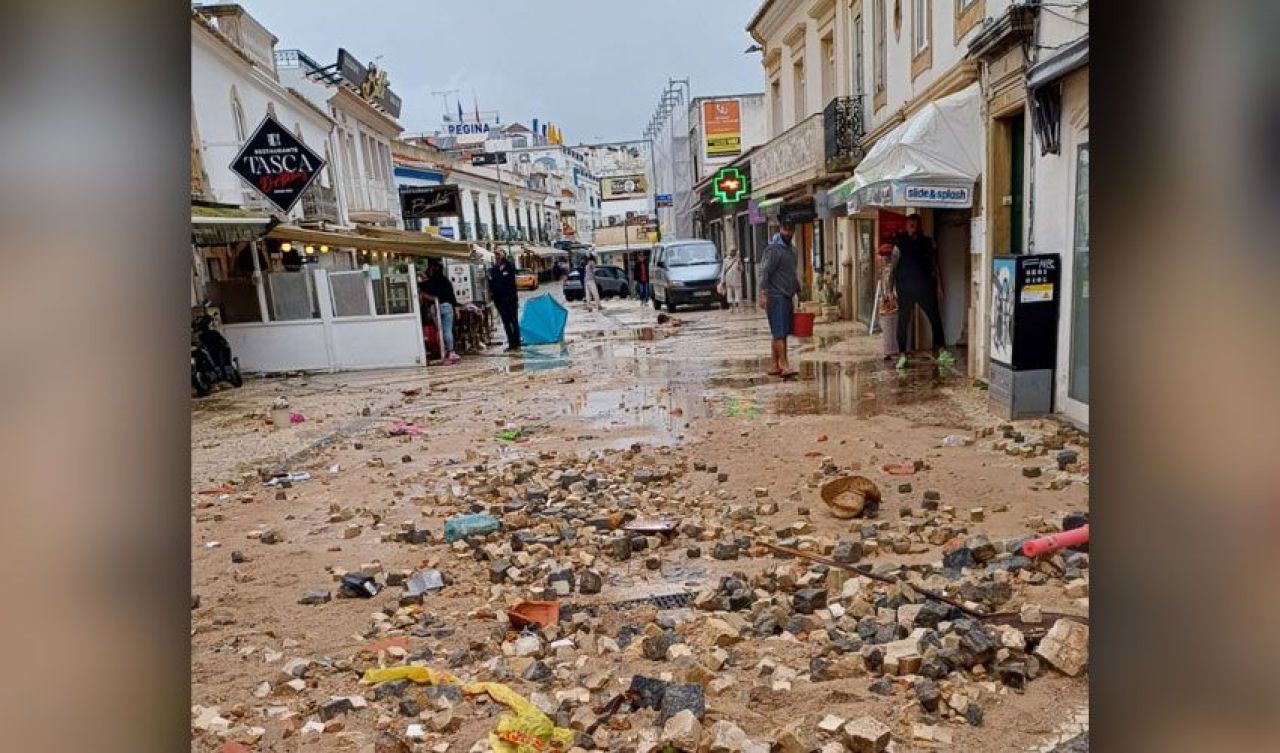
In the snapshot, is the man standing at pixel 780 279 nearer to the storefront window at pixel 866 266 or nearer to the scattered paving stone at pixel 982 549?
the storefront window at pixel 866 266

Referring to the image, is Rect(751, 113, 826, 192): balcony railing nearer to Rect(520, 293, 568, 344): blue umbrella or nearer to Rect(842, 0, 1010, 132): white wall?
Rect(842, 0, 1010, 132): white wall

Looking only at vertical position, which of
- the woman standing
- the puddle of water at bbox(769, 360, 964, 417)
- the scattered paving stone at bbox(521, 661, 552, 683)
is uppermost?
the woman standing

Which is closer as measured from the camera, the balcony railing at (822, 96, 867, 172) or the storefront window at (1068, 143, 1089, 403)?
the storefront window at (1068, 143, 1089, 403)

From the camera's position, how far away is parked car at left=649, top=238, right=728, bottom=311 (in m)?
25.1

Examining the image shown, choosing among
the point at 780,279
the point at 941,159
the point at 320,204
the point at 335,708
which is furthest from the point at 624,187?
the point at 335,708

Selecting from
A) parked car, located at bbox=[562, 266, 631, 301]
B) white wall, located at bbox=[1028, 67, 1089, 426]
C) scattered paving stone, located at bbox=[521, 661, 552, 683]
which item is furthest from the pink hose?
parked car, located at bbox=[562, 266, 631, 301]

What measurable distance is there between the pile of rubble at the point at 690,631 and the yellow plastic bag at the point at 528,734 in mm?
67

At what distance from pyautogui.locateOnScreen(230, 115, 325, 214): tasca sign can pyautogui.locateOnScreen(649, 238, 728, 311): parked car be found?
12.9 m

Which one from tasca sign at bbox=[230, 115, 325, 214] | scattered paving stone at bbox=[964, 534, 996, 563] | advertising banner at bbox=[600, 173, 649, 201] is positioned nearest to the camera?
scattered paving stone at bbox=[964, 534, 996, 563]

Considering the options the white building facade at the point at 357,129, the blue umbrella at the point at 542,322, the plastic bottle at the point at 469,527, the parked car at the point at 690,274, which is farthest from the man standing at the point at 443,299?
the white building facade at the point at 357,129

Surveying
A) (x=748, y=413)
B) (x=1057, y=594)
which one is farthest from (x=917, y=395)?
(x=1057, y=594)
